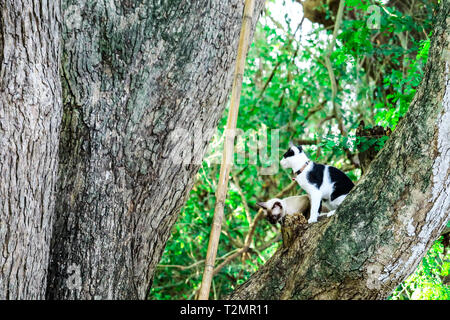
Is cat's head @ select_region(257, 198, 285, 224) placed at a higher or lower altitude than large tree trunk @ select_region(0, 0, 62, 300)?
lower

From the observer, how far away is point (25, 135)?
210cm

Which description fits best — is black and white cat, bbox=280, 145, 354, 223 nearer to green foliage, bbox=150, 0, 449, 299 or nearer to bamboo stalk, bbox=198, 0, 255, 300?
bamboo stalk, bbox=198, 0, 255, 300

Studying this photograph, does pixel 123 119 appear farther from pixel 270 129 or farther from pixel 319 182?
pixel 270 129

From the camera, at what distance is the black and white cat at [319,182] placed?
3295 mm

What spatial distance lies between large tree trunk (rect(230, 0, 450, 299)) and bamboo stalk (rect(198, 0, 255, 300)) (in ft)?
1.47

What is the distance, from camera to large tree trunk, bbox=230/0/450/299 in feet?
7.15

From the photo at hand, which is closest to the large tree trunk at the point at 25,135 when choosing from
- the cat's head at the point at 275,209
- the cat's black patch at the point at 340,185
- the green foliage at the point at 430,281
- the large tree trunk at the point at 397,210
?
the large tree trunk at the point at 397,210

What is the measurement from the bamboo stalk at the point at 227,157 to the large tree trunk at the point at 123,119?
4.6 inches

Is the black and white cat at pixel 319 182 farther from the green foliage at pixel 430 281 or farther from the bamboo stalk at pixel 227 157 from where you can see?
the bamboo stalk at pixel 227 157

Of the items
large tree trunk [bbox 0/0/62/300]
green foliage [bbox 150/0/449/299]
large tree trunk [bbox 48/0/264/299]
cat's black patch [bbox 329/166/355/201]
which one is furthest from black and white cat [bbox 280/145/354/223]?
large tree trunk [bbox 0/0/62/300]

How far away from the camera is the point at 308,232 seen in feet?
8.57

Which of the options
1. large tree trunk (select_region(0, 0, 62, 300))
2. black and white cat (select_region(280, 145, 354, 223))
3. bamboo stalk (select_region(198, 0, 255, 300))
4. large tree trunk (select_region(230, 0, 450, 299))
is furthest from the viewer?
black and white cat (select_region(280, 145, 354, 223))

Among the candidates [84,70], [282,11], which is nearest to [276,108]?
[282,11]

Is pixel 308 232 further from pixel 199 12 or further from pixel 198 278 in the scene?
pixel 198 278
